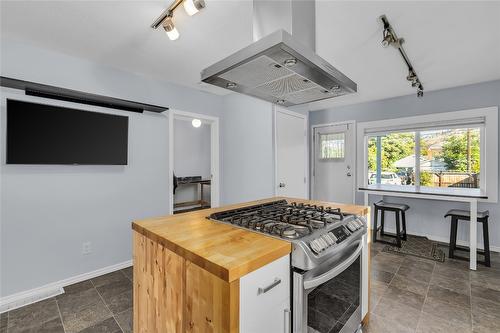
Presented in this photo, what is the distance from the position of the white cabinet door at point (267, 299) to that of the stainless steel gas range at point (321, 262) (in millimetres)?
52

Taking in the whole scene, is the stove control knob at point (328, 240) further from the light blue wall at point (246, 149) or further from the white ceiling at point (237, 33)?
the light blue wall at point (246, 149)

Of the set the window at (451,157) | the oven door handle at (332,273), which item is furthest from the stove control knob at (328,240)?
the window at (451,157)

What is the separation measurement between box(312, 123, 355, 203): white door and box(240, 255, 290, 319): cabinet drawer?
3.85 m

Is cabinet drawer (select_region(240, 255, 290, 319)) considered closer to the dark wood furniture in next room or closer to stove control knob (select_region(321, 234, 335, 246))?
stove control knob (select_region(321, 234, 335, 246))

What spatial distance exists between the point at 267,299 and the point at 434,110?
414 centimetres

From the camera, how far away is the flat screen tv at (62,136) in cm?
218

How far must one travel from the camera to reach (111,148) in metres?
2.73

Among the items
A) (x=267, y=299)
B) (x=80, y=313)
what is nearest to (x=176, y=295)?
(x=267, y=299)

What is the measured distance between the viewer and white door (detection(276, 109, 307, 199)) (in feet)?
11.4

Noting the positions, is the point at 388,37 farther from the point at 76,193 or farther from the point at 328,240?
the point at 76,193

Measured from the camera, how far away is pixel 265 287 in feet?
3.11

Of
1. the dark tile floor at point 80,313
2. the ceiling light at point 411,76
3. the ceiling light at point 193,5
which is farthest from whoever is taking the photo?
the ceiling light at point 411,76

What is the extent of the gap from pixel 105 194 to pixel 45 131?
2.83 feet

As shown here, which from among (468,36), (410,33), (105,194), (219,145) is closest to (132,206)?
(105,194)
